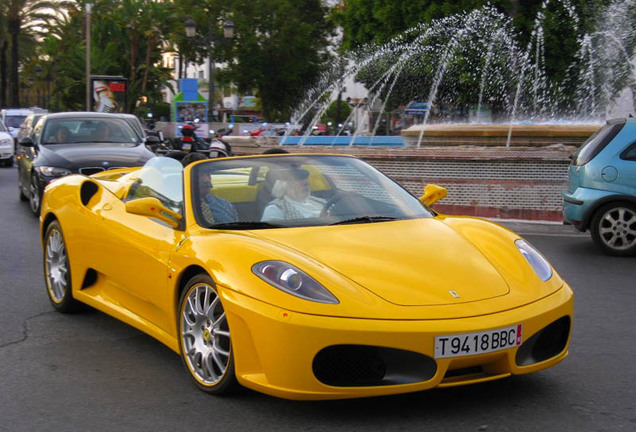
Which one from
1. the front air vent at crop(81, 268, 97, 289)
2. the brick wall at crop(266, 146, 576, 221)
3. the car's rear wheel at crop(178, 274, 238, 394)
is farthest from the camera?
the brick wall at crop(266, 146, 576, 221)

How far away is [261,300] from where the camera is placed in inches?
163

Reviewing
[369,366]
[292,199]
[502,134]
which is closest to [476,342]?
[369,366]

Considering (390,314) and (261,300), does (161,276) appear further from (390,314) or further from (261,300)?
(390,314)

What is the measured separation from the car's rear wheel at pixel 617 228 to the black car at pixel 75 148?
6161mm

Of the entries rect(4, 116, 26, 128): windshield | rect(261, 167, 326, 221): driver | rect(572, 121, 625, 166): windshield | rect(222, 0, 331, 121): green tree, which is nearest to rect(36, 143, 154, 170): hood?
rect(572, 121, 625, 166): windshield

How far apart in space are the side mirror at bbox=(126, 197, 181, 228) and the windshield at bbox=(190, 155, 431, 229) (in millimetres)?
139

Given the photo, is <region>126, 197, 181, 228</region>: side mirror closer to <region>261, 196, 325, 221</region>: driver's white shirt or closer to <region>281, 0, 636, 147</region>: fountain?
<region>261, 196, 325, 221</region>: driver's white shirt

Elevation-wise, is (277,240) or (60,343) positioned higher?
(277,240)

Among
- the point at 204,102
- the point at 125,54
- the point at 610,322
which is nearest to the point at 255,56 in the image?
the point at 125,54

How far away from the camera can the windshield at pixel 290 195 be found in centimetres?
512

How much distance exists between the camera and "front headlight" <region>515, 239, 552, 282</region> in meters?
4.75

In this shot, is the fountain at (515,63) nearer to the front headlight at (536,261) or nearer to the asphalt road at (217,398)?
the asphalt road at (217,398)

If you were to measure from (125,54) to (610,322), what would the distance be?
50554 mm

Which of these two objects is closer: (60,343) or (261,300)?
(261,300)
